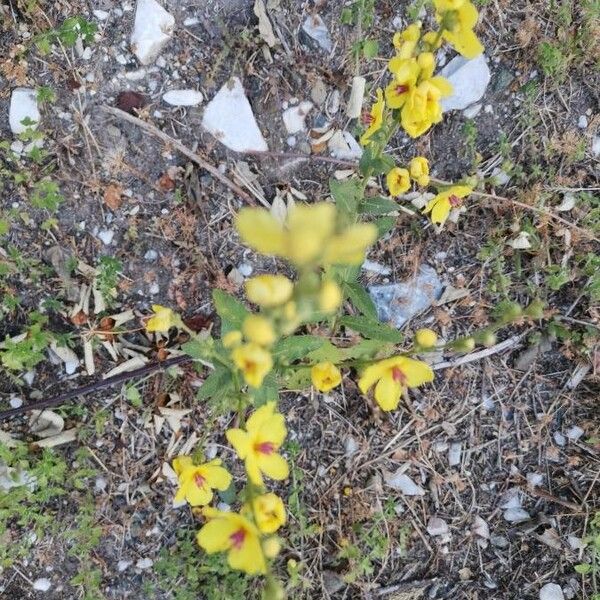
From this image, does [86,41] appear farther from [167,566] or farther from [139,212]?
[167,566]

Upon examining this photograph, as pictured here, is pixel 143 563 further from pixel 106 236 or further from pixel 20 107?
pixel 20 107

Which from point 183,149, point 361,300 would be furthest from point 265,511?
point 183,149

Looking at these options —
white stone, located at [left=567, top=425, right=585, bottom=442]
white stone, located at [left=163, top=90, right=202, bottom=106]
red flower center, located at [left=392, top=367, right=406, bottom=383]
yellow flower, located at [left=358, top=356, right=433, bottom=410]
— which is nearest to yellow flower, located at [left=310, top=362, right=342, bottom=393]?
yellow flower, located at [left=358, top=356, right=433, bottom=410]

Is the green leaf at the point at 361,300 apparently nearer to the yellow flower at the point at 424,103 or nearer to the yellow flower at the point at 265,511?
Answer: the yellow flower at the point at 424,103

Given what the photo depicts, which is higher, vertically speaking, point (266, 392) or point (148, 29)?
point (148, 29)

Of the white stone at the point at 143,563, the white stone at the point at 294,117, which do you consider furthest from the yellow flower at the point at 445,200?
the white stone at the point at 143,563

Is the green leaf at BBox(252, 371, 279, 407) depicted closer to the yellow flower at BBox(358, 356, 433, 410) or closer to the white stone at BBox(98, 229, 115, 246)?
the yellow flower at BBox(358, 356, 433, 410)
